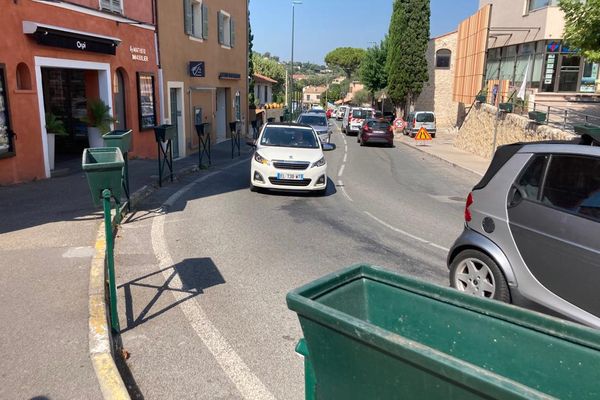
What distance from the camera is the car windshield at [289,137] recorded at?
12.4 meters

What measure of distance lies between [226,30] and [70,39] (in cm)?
1489

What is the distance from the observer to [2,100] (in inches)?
408

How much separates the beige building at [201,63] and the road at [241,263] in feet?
22.6

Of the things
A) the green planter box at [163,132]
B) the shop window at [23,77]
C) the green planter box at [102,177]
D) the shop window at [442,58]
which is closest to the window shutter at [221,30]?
the shop window at [23,77]

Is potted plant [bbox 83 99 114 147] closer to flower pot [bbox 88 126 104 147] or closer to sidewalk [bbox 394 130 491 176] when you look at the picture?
flower pot [bbox 88 126 104 147]

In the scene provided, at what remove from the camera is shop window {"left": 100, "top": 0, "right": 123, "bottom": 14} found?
13.8 meters

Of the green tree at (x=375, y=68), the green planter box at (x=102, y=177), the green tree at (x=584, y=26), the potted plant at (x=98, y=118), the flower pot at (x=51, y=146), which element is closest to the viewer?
the green planter box at (x=102, y=177)

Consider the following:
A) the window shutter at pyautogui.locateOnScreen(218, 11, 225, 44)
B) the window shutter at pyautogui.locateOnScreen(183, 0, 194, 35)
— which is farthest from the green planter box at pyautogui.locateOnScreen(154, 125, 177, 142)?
the window shutter at pyautogui.locateOnScreen(218, 11, 225, 44)

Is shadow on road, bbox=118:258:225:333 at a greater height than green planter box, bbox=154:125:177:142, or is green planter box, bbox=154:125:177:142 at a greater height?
green planter box, bbox=154:125:177:142

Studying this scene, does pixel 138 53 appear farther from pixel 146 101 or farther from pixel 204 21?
pixel 204 21

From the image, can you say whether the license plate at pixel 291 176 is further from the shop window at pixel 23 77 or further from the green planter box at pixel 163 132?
the shop window at pixel 23 77

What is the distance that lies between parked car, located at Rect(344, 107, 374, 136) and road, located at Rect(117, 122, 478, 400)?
25673 millimetres

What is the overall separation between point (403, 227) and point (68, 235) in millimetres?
5434

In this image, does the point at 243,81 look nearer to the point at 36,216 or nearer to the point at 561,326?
the point at 36,216
